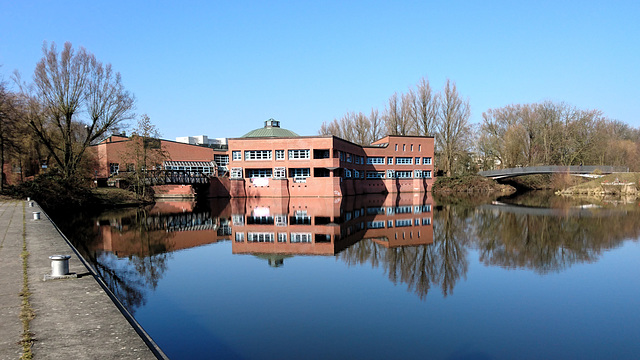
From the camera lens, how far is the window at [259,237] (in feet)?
54.2

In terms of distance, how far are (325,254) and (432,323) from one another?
6.75 meters

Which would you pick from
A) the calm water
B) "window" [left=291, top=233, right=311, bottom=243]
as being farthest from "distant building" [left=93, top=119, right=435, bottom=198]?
the calm water

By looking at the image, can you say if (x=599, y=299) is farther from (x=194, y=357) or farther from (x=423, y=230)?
(x=423, y=230)

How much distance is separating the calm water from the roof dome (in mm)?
41998

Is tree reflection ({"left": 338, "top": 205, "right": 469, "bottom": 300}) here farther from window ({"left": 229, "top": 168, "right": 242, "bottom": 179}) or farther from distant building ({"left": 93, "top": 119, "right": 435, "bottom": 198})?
window ({"left": 229, "top": 168, "right": 242, "bottom": 179})

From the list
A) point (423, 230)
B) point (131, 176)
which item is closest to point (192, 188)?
point (131, 176)

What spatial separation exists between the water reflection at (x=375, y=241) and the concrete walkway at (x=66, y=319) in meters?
1.53

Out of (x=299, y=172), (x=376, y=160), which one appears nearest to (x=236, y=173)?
(x=299, y=172)

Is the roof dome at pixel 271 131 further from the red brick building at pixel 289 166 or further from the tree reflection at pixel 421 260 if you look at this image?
the tree reflection at pixel 421 260

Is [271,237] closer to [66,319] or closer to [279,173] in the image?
[66,319]

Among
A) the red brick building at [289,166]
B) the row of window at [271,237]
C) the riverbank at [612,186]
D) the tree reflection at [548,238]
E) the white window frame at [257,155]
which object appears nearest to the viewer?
the tree reflection at [548,238]

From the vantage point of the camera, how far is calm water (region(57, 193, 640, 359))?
5996 mm

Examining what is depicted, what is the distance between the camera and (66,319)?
508 centimetres

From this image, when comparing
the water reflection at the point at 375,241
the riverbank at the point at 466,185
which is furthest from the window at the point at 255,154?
the riverbank at the point at 466,185
